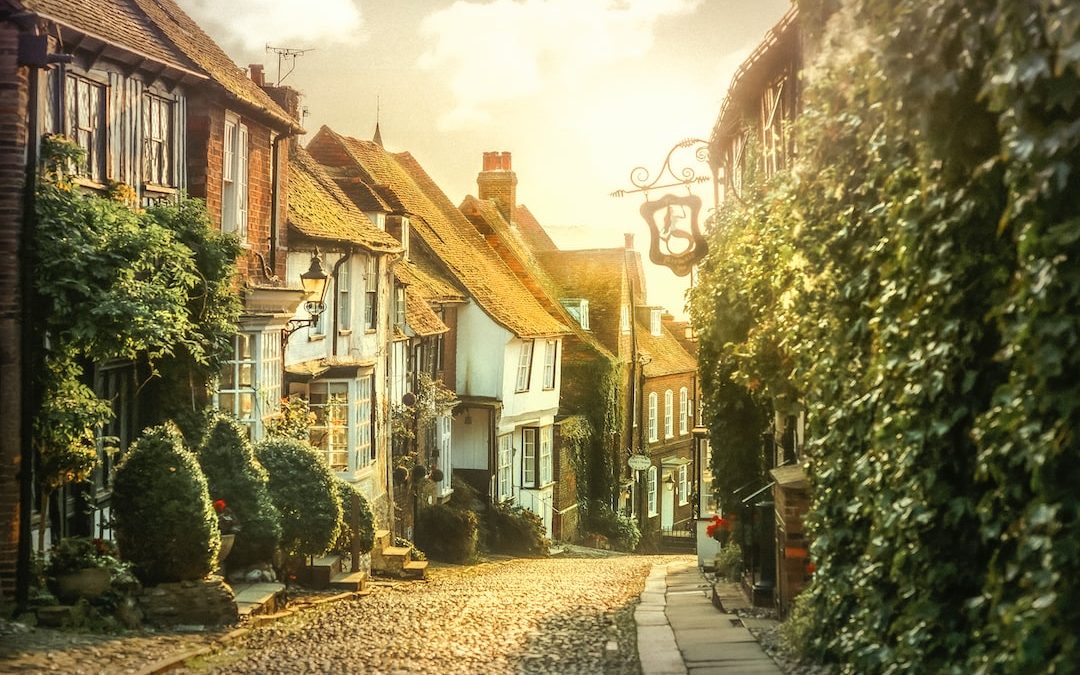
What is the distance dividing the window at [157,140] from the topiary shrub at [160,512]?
4.69 metres

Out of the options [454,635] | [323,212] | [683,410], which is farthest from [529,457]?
[454,635]

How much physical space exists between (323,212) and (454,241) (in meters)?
13.3

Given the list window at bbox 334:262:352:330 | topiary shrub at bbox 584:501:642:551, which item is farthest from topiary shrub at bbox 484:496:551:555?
window at bbox 334:262:352:330

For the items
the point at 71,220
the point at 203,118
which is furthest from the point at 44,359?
the point at 203,118

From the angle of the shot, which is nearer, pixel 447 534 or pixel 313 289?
pixel 313 289

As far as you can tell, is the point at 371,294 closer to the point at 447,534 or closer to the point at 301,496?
the point at 447,534

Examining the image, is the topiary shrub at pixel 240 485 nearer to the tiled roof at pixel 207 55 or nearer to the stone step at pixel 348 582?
the stone step at pixel 348 582

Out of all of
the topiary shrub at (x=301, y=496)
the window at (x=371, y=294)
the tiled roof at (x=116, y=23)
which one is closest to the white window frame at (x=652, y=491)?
the window at (x=371, y=294)

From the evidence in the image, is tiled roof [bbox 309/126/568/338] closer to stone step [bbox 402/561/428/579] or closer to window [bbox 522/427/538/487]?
window [bbox 522/427/538/487]

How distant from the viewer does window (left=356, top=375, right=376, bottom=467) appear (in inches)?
939

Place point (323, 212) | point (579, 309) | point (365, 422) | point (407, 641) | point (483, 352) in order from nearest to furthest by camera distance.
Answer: point (407, 641) < point (323, 212) < point (365, 422) < point (483, 352) < point (579, 309)

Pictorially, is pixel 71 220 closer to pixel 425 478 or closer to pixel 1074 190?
pixel 1074 190

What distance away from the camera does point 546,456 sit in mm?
37375

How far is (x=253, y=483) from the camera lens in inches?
570
